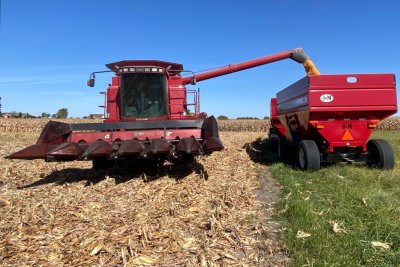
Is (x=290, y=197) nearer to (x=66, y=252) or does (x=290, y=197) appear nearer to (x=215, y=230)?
(x=215, y=230)

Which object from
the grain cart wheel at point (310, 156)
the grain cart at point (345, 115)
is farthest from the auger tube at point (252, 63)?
the grain cart wheel at point (310, 156)

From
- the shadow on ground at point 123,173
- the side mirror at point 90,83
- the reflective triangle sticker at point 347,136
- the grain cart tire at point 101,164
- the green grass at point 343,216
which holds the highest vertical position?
the side mirror at point 90,83

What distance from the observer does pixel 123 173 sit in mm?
8266

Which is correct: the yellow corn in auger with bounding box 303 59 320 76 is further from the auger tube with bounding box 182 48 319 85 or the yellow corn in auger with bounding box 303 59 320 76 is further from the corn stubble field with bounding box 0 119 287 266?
the corn stubble field with bounding box 0 119 287 266

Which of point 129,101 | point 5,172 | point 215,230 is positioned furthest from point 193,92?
point 215,230

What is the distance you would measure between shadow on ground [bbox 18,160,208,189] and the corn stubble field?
0.29 ft

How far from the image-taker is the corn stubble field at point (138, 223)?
372 cm

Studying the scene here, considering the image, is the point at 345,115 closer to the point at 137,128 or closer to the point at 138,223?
the point at 137,128

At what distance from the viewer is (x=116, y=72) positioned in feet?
29.6

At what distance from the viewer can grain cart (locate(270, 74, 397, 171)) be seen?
861 cm

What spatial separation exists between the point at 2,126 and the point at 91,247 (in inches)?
1404

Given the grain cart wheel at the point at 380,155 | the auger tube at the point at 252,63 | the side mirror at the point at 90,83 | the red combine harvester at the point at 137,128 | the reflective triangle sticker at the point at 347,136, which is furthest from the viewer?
the auger tube at the point at 252,63

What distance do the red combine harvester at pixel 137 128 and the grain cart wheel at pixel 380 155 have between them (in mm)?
4251

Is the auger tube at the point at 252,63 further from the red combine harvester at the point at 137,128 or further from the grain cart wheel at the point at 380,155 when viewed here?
the grain cart wheel at the point at 380,155
